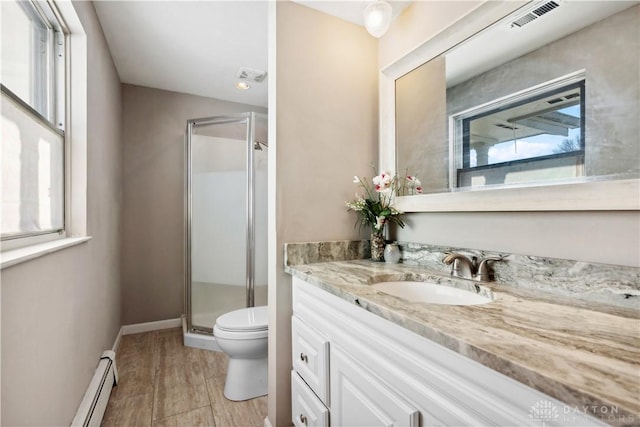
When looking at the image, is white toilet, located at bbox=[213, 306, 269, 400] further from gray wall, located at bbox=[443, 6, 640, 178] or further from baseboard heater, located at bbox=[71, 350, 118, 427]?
gray wall, located at bbox=[443, 6, 640, 178]

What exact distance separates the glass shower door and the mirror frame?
148cm

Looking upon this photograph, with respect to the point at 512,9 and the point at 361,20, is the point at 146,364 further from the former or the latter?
the point at 512,9

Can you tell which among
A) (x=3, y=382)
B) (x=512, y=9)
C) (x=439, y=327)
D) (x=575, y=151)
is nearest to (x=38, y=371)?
(x=3, y=382)

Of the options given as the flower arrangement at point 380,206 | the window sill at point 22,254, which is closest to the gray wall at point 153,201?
the window sill at point 22,254

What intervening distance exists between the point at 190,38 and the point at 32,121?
1.31 meters

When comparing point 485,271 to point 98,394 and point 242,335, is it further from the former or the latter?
point 98,394

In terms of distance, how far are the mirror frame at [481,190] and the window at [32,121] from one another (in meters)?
1.50

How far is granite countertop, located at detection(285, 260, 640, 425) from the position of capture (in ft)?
1.35

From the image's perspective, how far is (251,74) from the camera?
2.60 m

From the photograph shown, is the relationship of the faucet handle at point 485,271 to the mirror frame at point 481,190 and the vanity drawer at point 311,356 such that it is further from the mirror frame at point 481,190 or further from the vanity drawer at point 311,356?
the vanity drawer at point 311,356

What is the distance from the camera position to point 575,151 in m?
0.88

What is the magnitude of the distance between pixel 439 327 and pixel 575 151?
2.35ft

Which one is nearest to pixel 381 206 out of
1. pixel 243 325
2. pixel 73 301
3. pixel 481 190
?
pixel 481 190

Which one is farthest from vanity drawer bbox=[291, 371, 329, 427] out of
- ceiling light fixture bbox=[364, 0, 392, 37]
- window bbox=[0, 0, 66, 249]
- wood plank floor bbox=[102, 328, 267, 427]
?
ceiling light fixture bbox=[364, 0, 392, 37]
